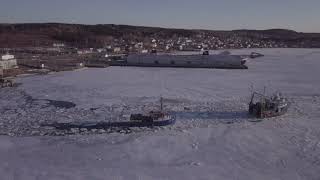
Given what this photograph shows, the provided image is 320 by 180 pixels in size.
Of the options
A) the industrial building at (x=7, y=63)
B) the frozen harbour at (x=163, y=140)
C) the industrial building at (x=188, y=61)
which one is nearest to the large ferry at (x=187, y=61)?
the industrial building at (x=188, y=61)

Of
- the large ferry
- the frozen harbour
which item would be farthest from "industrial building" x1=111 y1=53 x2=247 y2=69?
the frozen harbour

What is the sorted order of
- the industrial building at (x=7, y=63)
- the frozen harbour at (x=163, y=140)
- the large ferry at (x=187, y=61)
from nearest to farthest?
the frozen harbour at (x=163, y=140)
the industrial building at (x=7, y=63)
the large ferry at (x=187, y=61)

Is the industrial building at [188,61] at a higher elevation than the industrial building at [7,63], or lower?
lower

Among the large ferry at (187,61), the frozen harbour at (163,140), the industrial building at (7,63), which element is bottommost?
the large ferry at (187,61)

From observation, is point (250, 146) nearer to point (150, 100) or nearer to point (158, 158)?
point (158, 158)

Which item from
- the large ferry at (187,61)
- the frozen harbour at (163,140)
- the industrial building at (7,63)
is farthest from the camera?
the large ferry at (187,61)

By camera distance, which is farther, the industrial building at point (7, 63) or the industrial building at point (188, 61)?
the industrial building at point (188, 61)

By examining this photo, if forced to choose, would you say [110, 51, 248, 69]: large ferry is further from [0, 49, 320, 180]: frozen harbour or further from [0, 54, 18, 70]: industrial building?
[0, 49, 320, 180]: frozen harbour

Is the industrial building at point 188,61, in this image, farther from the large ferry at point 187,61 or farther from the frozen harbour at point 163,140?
the frozen harbour at point 163,140

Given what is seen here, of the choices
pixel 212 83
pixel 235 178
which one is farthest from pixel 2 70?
pixel 235 178

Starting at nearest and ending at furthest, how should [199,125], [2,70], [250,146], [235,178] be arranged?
[235,178] → [250,146] → [199,125] → [2,70]
